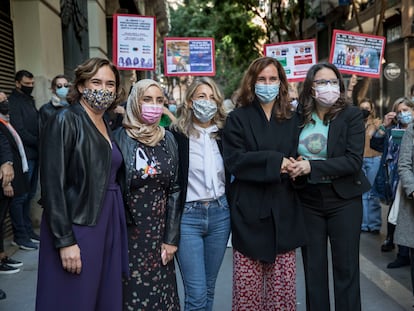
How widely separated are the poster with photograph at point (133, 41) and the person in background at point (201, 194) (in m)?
3.70

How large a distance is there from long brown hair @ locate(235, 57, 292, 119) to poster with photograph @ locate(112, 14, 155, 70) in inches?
147

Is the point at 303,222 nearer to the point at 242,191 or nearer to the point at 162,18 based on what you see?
the point at 242,191

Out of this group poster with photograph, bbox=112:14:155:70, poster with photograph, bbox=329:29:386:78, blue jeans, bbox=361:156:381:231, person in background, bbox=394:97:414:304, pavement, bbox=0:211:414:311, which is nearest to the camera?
person in background, bbox=394:97:414:304

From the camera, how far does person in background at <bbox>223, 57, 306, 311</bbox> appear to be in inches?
133

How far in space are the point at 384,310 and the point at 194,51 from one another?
483 cm

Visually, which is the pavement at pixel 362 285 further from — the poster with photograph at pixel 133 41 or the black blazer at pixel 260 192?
the poster with photograph at pixel 133 41

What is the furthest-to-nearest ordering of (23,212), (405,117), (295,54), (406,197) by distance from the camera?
1. (295,54)
2. (23,212)
3. (405,117)
4. (406,197)

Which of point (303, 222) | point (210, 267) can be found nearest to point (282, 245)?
point (303, 222)

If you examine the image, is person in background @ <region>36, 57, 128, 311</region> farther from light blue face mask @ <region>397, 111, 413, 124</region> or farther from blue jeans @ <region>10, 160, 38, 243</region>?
light blue face mask @ <region>397, 111, 413, 124</region>

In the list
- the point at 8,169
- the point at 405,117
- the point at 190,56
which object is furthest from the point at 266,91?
the point at 190,56

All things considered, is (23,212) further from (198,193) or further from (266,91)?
(266,91)

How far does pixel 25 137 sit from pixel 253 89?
4.08 m

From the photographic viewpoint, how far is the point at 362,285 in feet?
17.3

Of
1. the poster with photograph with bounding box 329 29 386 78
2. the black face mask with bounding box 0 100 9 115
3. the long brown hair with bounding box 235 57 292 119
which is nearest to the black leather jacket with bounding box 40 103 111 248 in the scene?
the long brown hair with bounding box 235 57 292 119
